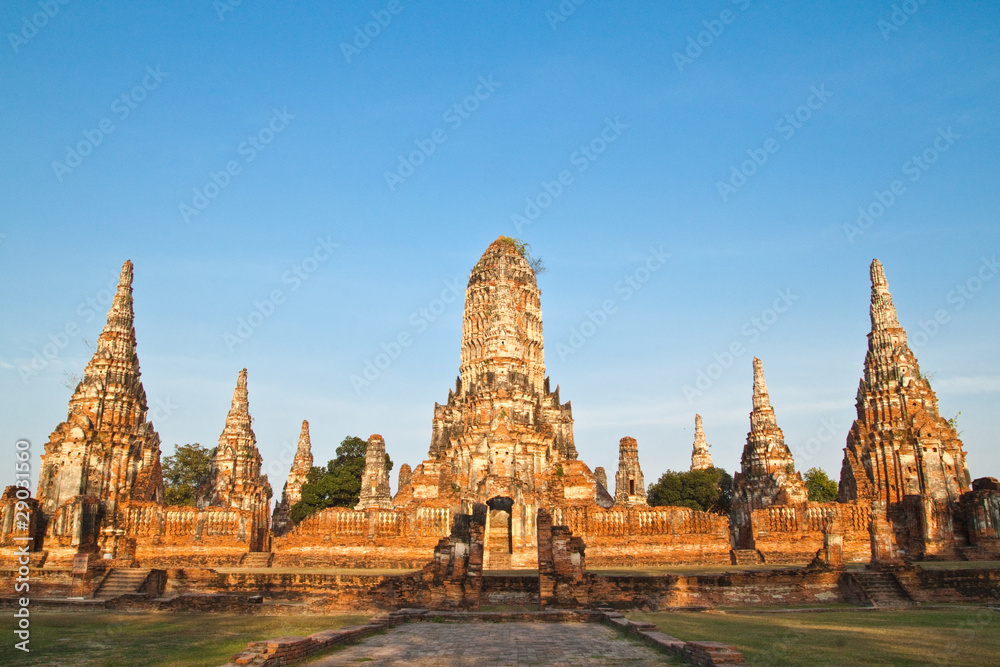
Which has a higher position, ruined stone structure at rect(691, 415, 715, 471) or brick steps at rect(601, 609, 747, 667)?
ruined stone structure at rect(691, 415, 715, 471)

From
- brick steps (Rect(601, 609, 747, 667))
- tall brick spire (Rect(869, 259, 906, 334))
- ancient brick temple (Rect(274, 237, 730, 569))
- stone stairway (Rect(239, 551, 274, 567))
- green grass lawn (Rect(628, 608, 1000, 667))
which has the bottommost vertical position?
stone stairway (Rect(239, 551, 274, 567))

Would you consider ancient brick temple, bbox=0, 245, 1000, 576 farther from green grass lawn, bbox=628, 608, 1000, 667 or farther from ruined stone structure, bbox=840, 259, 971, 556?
green grass lawn, bbox=628, 608, 1000, 667

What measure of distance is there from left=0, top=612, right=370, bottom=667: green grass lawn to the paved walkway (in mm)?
1851

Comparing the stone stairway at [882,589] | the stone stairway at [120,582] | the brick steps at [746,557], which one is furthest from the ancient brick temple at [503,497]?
the stone stairway at [120,582]

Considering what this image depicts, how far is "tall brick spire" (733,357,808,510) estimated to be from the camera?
44084mm

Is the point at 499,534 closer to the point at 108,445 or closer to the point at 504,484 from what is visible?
the point at 504,484

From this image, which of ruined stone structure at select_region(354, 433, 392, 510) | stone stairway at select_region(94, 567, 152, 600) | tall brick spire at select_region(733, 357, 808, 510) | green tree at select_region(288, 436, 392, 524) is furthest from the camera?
green tree at select_region(288, 436, 392, 524)

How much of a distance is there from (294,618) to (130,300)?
27968 millimetres

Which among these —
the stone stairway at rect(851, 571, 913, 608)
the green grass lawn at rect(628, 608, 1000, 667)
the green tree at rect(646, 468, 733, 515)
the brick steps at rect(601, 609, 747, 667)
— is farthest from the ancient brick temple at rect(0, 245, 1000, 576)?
the green tree at rect(646, 468, 733, 515)

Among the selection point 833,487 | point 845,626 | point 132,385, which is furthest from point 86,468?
point 833,487

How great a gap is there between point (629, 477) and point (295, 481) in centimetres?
2524

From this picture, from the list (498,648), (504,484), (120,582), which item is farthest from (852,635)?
(120,582)

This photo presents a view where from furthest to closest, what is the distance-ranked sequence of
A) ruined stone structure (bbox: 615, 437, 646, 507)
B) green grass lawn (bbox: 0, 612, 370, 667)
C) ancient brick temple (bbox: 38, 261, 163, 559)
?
ruined stone structure (bbox: 615, 437, 646, 507), ancient brick temple (bbox: 38, 261, 163, 559), green grass lawn (bbox: 0, 612, 370, 667)

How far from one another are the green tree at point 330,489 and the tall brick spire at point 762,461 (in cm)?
2337
